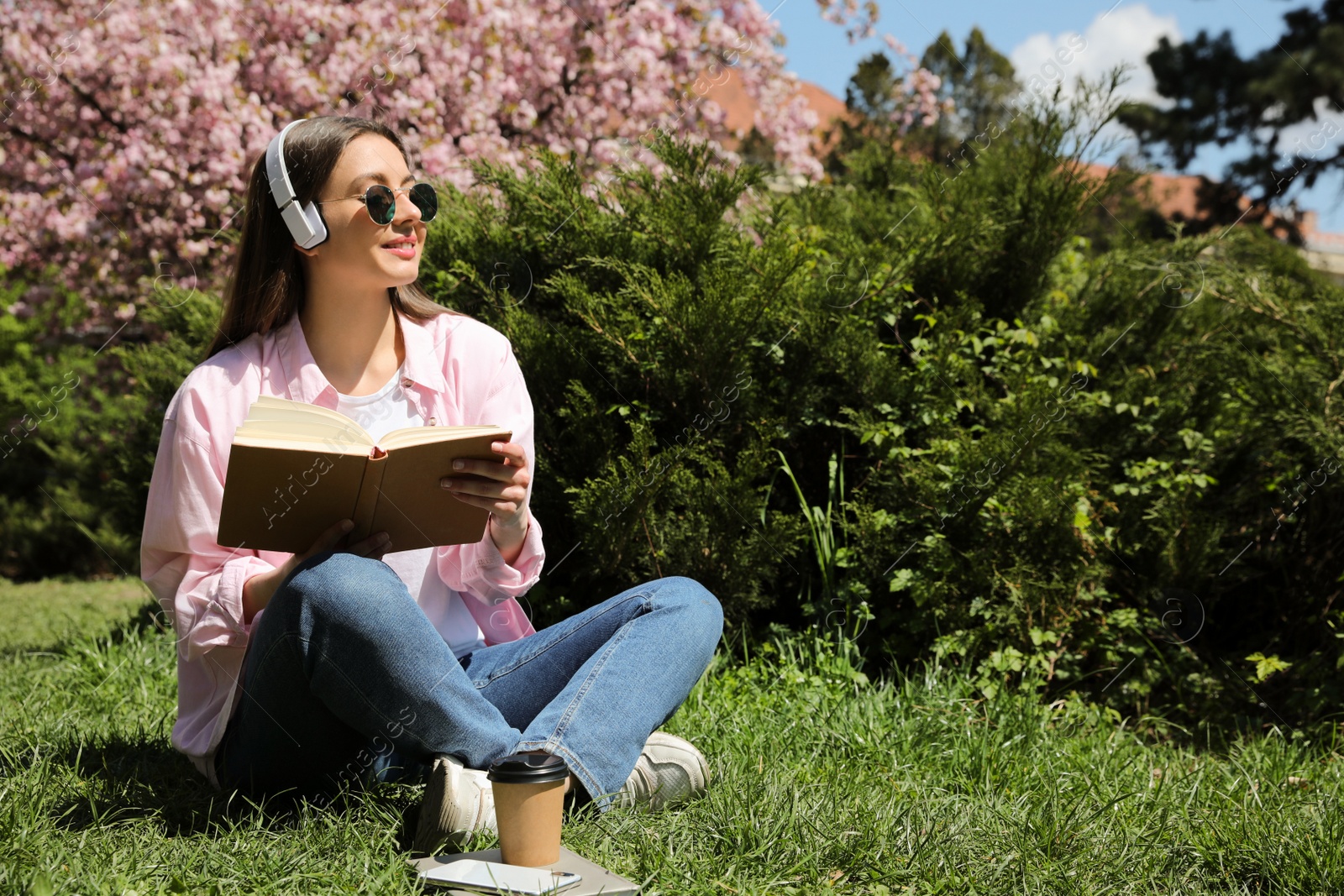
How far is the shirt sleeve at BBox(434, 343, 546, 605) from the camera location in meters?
2.24

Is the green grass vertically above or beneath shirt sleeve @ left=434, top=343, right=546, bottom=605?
beneath

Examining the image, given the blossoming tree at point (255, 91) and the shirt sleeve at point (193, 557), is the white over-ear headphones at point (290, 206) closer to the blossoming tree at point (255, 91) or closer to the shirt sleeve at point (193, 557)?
the shirt sleeve at point (193, 557)

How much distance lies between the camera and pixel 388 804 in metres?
2.10

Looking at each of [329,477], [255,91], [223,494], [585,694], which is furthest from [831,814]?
[255,91]

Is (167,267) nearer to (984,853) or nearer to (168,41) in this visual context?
(168,41)

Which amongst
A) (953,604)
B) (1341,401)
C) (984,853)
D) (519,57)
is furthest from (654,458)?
(519,57)

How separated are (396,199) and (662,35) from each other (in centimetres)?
536

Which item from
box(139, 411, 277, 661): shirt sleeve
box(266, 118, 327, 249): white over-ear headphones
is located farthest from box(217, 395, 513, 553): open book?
box(266, 118, 327, 249): white over-ear headphones

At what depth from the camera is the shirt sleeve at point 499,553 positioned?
7.36ft

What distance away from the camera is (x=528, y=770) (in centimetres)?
168

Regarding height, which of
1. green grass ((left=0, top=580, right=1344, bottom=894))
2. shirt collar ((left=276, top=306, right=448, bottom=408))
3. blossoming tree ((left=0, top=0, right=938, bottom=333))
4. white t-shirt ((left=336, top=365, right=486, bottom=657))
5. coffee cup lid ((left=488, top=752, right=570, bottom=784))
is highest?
blossoming tree ((left=0, top=0, right=938, bottom=333))

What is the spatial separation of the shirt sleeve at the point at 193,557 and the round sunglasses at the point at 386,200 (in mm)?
590

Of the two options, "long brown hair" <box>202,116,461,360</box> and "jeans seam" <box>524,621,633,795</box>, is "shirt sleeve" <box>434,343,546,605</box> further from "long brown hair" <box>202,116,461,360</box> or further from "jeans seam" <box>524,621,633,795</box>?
"long brown hair" <box>202,116,461,360</box>

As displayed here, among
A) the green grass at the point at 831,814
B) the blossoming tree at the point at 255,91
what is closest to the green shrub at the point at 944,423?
the green grass at the point at 831,814
